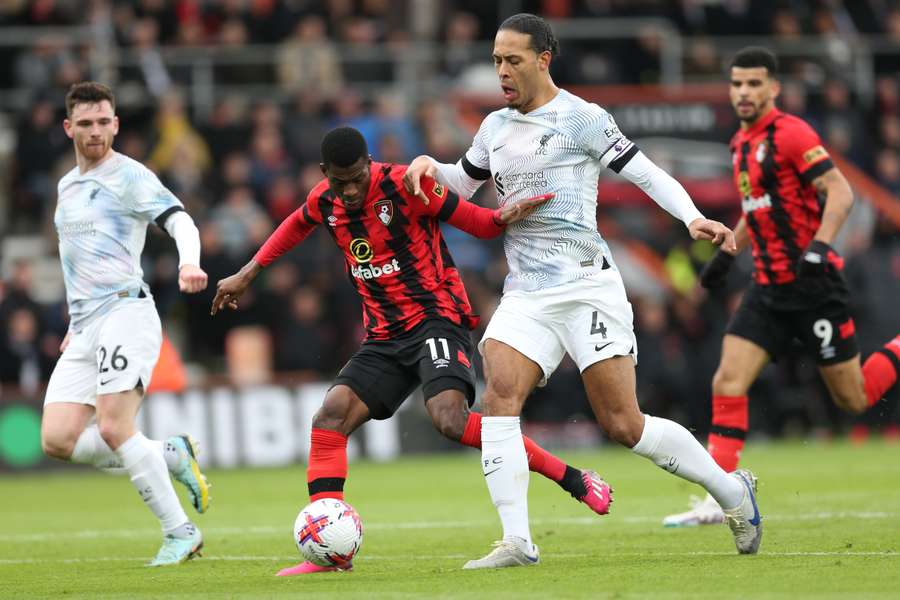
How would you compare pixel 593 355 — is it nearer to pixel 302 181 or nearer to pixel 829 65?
pixel 302 181

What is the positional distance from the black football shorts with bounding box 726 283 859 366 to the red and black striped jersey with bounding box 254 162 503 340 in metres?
2.38

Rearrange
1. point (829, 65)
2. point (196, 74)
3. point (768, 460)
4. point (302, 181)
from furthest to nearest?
point (829, 65)
point (196, 74)
point (302, 181)
point (768, 460)

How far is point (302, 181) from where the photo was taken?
63.7 ft

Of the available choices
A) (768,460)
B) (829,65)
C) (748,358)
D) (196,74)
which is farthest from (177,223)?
(829,65)

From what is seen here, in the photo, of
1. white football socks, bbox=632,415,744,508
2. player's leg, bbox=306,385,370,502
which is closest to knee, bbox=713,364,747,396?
white football socks, bbox=632,415,744,508

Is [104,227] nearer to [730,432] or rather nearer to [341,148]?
[341,148]

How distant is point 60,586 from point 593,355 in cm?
292

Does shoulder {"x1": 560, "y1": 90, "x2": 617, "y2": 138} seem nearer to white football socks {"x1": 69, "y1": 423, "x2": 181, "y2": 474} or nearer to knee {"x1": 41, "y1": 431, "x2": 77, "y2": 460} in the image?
white football socks {"x1": 69, "y1": 423, "x2": 181, "y2": 474}

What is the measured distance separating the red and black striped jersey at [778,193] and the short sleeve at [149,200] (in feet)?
12.0

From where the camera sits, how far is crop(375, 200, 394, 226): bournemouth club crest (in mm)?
8562

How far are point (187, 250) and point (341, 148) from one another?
49.0 inches

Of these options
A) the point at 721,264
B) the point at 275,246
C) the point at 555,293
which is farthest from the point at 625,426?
the point at 721,264

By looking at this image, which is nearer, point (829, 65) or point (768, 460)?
point (768, 460)

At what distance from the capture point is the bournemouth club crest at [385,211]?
28.1 ft
